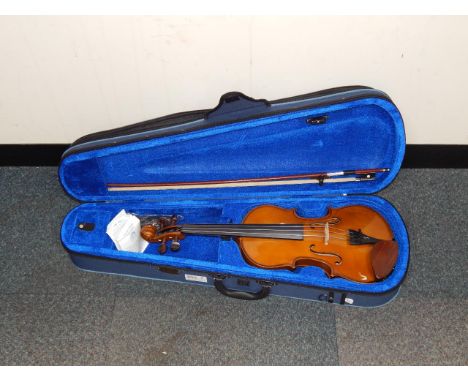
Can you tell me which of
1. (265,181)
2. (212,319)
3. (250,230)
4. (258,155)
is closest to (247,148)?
(258,155)

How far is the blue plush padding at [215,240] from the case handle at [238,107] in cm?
44

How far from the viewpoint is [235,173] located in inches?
80.4

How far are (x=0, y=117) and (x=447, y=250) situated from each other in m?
2.23

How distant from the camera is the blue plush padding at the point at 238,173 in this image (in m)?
1.88

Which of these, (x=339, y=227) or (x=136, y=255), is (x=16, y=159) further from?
(x=339, y=227)

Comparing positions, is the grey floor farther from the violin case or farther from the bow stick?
the bow stick

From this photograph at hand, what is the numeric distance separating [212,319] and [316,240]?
0.58 meters

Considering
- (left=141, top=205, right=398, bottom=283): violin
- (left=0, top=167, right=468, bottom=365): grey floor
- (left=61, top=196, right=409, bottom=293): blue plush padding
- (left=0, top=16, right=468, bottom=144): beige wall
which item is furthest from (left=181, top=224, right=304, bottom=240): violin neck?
(left=0, top=16, right=468, bottom=144): beige wall

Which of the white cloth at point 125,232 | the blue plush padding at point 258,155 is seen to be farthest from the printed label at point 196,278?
the blue plush padding at point 258,155

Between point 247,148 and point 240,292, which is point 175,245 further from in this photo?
point 247,148

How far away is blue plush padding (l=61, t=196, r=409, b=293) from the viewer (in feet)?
6.21

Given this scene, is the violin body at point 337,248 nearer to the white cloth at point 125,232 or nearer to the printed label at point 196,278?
the printed label at point 196,278

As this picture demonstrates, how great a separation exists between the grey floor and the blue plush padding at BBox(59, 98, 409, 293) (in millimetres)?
247

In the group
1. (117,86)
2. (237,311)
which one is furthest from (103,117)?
(237,311)
